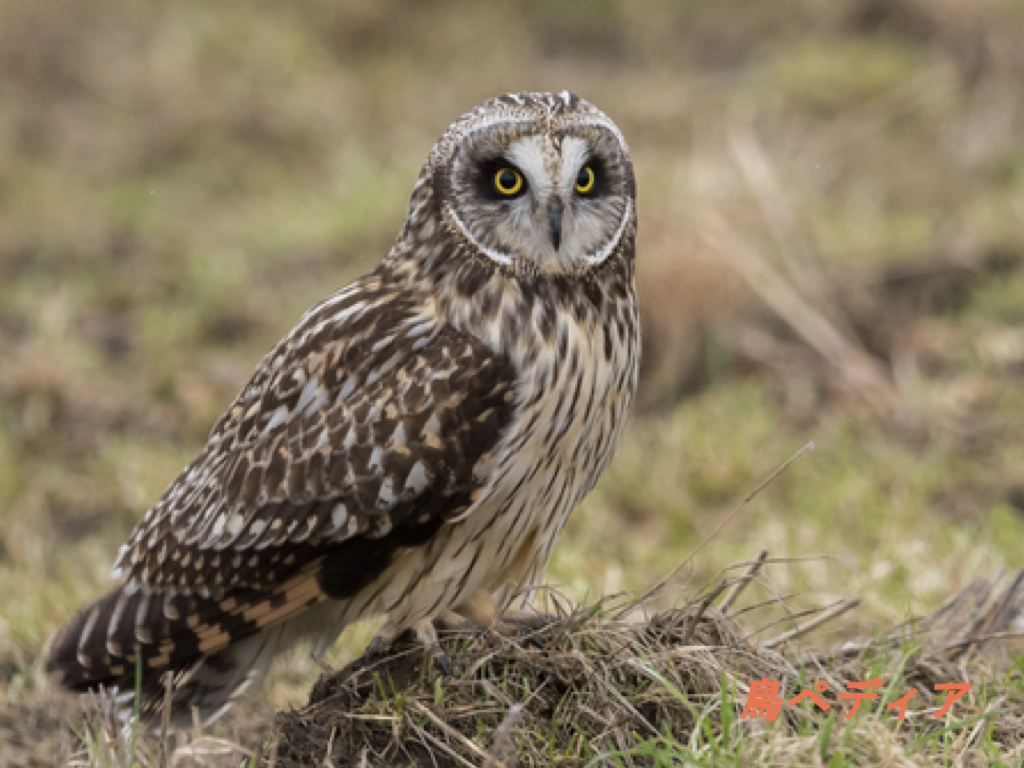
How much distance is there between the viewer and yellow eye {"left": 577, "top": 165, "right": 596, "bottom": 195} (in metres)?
3.10

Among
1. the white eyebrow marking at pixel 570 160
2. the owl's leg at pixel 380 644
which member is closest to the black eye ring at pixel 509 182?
the white eyebrow marking at pixel 570 160

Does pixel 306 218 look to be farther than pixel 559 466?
Yes

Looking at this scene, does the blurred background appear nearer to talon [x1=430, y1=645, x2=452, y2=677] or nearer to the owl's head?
talon [x1=430, y1=645, x2=452, y2=677]

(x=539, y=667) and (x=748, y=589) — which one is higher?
(x=539, y=667)

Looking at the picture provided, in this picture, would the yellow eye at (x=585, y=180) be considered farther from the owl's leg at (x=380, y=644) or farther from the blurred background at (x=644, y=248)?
the owl's leg at (x=380, y=644)

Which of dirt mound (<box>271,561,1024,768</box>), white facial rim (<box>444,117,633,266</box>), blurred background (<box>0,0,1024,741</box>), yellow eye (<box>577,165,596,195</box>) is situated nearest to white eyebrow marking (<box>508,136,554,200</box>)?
white facial rim (<box>444,117,633,266</box>)

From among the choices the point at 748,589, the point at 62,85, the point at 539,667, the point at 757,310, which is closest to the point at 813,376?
the point at 757,310

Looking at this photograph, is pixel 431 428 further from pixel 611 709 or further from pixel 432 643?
pixel 611 709

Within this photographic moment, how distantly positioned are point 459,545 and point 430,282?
62cm

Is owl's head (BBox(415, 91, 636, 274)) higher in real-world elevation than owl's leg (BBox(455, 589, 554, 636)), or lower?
higher

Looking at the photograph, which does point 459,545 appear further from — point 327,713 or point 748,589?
point 748,589

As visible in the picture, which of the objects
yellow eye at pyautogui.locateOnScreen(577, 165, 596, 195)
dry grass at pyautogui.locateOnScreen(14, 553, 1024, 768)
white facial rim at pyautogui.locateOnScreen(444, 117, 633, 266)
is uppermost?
white facial rim at pyautogui.locateOnScreen(444, 117, 633, 266)

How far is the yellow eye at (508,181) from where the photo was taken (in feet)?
10.1

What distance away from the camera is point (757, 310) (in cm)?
656
